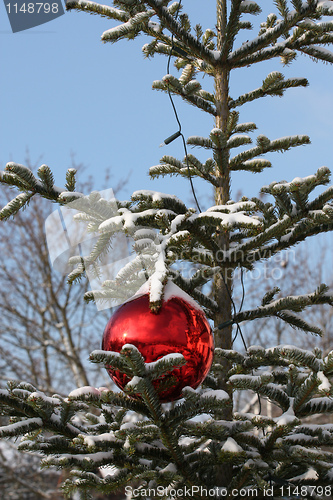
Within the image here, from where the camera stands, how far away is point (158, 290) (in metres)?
2.02

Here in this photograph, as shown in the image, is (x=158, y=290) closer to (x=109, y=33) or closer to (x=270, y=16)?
(x=109, y=33)

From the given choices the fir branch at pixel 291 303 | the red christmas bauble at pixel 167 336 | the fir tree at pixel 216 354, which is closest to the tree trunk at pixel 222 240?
the fir tree at pixel 216 354

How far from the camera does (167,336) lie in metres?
2.03

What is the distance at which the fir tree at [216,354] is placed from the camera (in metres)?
2.08

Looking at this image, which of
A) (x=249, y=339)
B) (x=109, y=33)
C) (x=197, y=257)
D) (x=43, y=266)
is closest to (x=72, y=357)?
(x=43, y=266)

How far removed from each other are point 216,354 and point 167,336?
0.95m

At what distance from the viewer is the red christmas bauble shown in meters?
2.02

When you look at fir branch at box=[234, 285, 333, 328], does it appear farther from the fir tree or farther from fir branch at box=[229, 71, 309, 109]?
fir branch at box=[229, 71, 309, 109]

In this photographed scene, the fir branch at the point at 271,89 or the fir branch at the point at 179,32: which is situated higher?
the fir branch at the point at 179,32

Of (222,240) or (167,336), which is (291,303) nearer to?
(222,240)

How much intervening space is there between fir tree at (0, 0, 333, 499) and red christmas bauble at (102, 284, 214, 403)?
3.4 inches

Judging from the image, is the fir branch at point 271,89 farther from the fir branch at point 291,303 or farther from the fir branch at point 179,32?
the fir branch at point 291,303

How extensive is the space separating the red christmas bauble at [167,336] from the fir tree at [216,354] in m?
0.09

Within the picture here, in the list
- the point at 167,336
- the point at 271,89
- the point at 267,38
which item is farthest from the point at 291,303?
the point at 267,38
